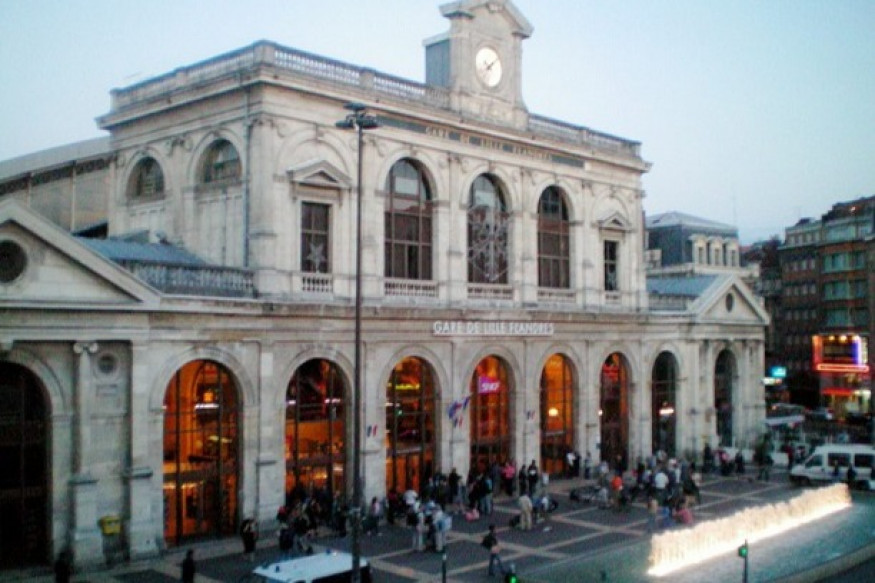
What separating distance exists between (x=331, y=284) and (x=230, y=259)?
3769mm

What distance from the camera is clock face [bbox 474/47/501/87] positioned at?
42438 mm

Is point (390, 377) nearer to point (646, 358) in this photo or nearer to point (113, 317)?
point (113, 317)

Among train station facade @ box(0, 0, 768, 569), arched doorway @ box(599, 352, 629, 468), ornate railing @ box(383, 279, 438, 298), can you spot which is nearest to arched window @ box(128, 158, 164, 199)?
train station facade @ box(0, 0, 768, 569)

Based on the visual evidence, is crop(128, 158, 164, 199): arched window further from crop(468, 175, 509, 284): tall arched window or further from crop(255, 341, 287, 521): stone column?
crop(468, 175, 509, 284): tall arched window

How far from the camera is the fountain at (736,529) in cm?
2995

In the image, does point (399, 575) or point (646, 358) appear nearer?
point (399, 575)

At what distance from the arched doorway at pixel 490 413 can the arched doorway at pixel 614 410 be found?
6760 mm

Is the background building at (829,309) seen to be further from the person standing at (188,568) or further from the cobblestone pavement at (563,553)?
the person standing at (188,568)

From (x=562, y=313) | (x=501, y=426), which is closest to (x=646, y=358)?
(x=562, y=313)

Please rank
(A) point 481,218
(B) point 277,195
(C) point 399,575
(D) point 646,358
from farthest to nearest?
(D) point 646,358 → (A) point 481,218 → (B) point 277,195 → (C) point 399,575

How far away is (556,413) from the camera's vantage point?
45.0 meters

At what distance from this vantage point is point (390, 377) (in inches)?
1483

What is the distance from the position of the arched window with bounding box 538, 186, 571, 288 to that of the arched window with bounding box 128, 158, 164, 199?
1726 centimetres

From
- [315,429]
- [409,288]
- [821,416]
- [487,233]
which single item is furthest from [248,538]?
[821,416]
